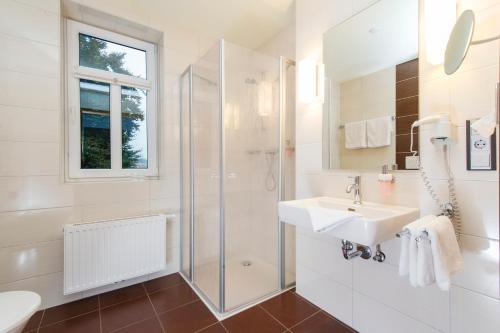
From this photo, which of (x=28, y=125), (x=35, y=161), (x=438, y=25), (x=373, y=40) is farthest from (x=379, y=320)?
(x=28, y=125)

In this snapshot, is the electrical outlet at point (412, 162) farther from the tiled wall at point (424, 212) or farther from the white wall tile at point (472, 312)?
the white wall tile at point (472, 312)

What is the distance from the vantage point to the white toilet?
43.8 inches

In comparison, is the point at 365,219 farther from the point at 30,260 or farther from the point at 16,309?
the point at 30,260

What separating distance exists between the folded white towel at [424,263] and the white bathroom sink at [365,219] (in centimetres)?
15

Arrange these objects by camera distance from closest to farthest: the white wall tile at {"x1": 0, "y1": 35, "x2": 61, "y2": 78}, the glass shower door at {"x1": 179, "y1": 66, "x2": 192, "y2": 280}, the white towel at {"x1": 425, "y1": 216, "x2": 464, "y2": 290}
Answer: the white towel at {"x1": 425, "y1": 216, "x2": 464, "y2": 290}, the white wall tile at {"x1": 0, "y1": 35, "x2": 61, "y2": 78}, the glass shower door at {"x1": 179, "y1": 66, "x2": 192, "y2": 280}

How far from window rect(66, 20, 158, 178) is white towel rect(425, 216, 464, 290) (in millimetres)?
2239

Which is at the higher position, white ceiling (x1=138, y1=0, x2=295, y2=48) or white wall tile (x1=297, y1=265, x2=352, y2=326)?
white ceiling (x1=138, y1=0, x2=295, y2=48)

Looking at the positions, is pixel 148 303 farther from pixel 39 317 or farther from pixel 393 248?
pixel 393 248

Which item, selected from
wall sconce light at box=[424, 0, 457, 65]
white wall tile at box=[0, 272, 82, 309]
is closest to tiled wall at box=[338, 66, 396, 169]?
wall sconce light at box=[424, 0, 457, 65]

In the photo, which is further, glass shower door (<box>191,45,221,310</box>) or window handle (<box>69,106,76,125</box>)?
window handle (<box>69,106,76,125</box>)

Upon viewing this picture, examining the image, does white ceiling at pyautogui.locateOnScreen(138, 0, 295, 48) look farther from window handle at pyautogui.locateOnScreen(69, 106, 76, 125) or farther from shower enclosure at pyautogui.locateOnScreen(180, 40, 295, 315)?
window handle at pyautogui.locateOnScreen(69, 106, 76, 125)

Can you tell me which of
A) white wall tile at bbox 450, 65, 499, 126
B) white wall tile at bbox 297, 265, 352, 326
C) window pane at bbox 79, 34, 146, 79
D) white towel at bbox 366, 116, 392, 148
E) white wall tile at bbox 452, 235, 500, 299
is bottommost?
white wall tile at bbox 297, 265, 352, 326

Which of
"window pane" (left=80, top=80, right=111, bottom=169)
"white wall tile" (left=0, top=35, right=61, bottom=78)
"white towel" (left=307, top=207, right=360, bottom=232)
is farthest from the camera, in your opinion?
"window pane" (left=80, top=80, right=111, bottom=169)

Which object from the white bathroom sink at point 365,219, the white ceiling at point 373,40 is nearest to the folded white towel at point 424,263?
the white bathroom sink at point 365,219
